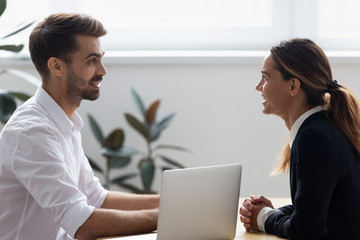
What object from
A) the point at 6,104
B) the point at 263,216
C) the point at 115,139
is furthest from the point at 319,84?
the point at 115,139

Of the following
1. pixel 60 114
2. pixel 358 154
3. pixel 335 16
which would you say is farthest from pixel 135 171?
pixel 358 154

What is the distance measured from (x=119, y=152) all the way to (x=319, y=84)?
1.98 meters

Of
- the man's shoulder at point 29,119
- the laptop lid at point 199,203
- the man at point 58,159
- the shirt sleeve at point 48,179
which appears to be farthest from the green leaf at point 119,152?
the laptop lid at point 199,203

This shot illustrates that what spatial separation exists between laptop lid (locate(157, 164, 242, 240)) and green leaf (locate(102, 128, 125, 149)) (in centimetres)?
201

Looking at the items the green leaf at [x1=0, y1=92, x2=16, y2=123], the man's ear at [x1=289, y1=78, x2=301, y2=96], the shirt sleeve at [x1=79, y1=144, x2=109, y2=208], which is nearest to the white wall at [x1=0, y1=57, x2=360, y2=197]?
the green leaf at [x1=0, y1=92, x2=16, y2=123]

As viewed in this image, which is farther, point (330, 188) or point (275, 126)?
point (275, 126)

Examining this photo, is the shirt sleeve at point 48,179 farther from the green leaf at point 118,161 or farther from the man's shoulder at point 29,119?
the green leaf at point 118,161

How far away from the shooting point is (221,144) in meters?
4.12

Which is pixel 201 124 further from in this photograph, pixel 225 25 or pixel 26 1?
pixel 26 1

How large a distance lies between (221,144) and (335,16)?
3.53 ft

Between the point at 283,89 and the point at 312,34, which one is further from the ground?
the point at 283,89

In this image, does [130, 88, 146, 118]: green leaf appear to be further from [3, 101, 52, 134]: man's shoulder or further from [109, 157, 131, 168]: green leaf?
[3, 101, 52, 134]: man's shoulder

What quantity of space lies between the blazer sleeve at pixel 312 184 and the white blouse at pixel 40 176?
1.97 ft

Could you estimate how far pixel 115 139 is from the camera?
390 centimetres
